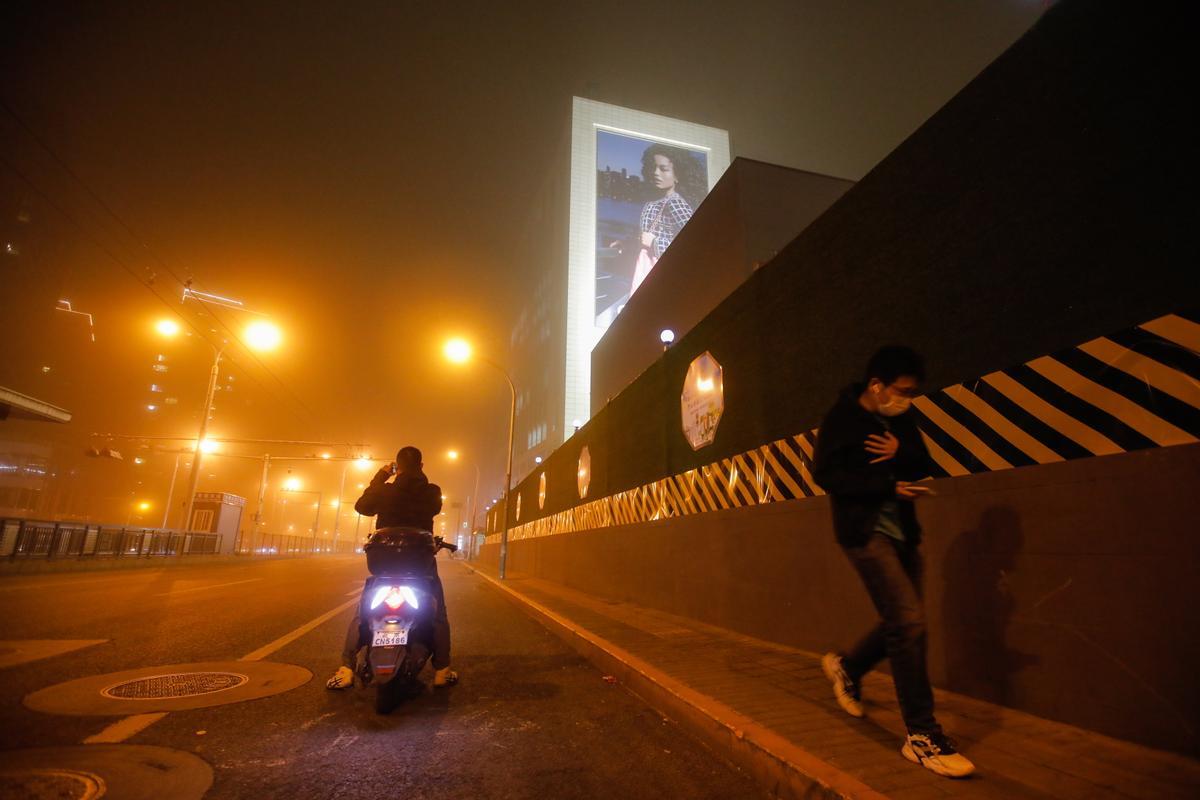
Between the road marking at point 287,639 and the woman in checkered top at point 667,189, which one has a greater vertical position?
the woman in checkered top at point 667,189

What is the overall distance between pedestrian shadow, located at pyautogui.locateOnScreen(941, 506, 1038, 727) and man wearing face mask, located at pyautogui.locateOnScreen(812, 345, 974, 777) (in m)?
0.87

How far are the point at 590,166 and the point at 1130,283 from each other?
67.7 metres

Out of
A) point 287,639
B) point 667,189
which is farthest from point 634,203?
point 287,639

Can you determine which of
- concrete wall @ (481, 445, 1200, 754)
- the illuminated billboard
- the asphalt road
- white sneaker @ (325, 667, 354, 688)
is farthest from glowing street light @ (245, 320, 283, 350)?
the illuminated billboard

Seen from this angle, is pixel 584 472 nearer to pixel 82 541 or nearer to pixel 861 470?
pixel 861 470

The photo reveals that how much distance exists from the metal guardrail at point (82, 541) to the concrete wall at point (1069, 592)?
772 inches

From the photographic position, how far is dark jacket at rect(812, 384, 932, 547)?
2.94m

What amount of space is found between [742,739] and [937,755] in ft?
2.99

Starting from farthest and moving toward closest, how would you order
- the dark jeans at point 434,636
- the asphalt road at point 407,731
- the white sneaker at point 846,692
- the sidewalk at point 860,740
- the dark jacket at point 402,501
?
the dark jacket at point 402,501 < the dark jeans at point 434,636 < the white sneaker at point 846,692 < the asphalt road at point 407,731 < the sidewalk at point 860,740

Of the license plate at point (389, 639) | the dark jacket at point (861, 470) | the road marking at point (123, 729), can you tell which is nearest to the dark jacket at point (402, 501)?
the license plate at point (389, 639)

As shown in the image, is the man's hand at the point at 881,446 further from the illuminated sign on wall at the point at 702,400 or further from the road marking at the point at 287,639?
the road marking at the point at 287,639

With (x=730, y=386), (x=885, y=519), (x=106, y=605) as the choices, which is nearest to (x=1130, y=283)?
(x=885, y=519)

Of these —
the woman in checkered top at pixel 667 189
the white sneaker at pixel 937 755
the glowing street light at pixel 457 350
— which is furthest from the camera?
the woman in checkered top at pixel 667 189

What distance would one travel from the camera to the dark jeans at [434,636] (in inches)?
165
